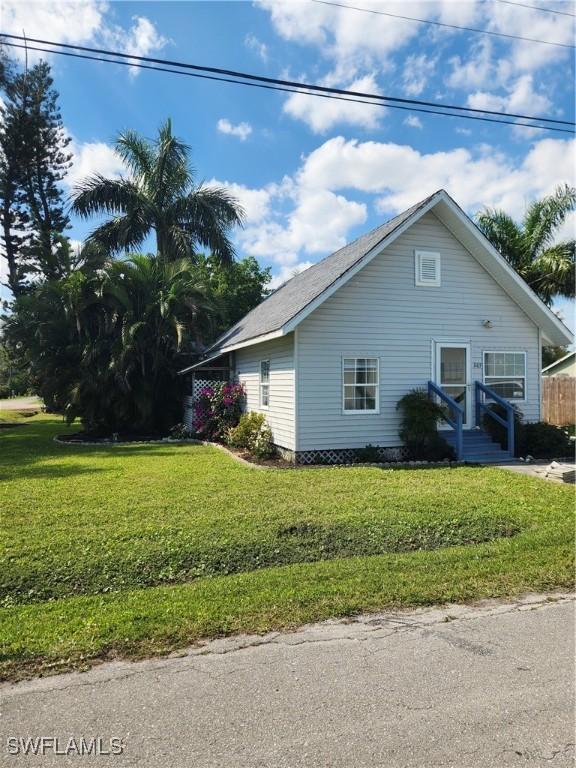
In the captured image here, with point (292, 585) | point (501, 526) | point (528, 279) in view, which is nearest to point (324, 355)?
point (501, 526)

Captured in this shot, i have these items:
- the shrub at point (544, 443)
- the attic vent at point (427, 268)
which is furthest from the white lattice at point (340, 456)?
the attic vent at point (427, 268)

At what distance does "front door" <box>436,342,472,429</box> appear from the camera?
1317 cm

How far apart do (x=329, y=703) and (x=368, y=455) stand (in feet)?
29.4

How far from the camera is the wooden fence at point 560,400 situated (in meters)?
22.2

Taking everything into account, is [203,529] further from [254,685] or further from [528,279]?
[528,279]

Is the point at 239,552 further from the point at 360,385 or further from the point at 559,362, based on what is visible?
the point at 559,362

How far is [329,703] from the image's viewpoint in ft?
9.89

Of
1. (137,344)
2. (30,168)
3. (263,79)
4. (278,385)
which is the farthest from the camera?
(30,168)

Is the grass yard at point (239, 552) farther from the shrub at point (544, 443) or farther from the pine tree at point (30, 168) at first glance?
the pine tree at point (30, 168)

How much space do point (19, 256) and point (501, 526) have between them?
31.6 meters

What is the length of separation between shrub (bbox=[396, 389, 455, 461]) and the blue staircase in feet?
1.46

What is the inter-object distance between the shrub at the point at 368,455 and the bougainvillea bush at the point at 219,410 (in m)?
4.89

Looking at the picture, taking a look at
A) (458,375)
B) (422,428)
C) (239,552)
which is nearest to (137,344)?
(422,428)

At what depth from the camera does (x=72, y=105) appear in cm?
914
